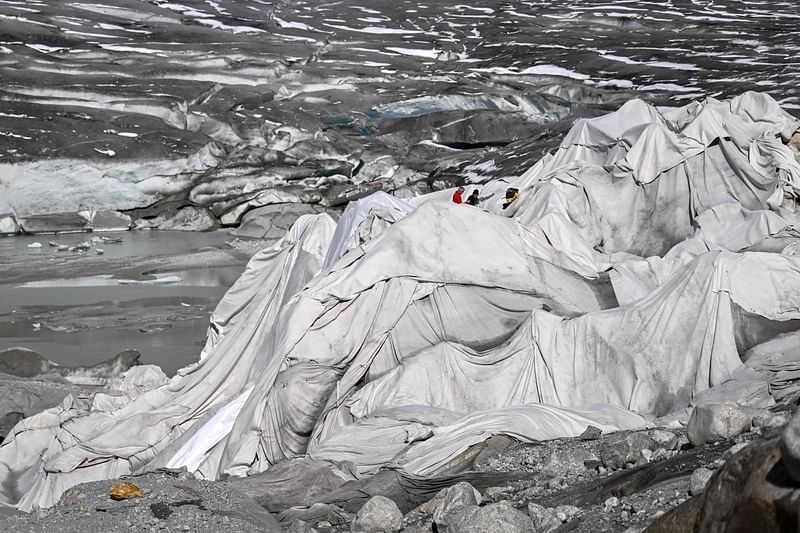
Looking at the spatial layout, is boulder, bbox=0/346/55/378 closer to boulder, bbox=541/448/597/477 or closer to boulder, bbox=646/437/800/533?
boulder, bbox=541/448/597/477

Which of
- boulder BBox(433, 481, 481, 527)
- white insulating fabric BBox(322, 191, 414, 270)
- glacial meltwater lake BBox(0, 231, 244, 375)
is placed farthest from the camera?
glacial meltwater lake BBox(0, 231, 244, 375)

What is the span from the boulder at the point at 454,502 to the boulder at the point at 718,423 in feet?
4.11

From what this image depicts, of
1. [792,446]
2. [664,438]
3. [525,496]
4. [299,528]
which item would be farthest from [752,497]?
[299,528]

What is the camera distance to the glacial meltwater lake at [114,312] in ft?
48.1

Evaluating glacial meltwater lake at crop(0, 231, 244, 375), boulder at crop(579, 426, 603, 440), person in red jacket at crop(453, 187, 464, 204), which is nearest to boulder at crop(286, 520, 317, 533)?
boulder at crop(579, 426, 603, 440)

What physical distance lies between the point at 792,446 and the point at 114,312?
1554 cm

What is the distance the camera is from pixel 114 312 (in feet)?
55.7

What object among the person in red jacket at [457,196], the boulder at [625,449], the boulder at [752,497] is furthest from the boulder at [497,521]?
the person in red jacket at [457,196]

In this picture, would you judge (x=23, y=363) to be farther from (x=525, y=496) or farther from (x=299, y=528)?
(x=525, y=496)

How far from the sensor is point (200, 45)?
35.8 meters

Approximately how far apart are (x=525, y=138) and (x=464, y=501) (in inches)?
938

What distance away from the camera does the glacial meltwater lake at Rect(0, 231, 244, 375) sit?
48.1ft

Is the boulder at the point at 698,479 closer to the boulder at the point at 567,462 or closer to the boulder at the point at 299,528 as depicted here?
the boulder at the point at 567,462

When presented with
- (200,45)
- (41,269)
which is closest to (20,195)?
(41,269)
